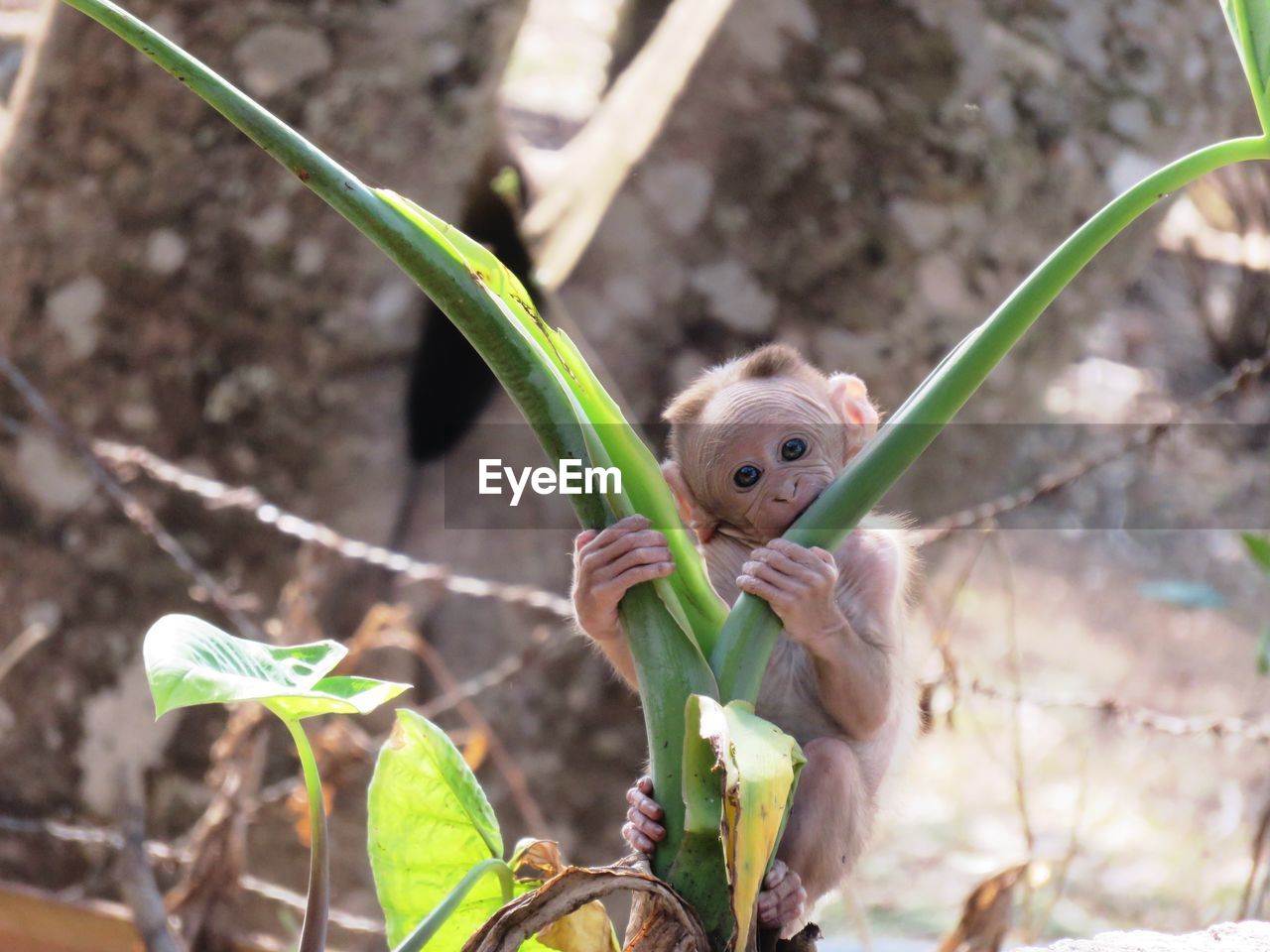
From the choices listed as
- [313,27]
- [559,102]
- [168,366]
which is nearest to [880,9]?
[313,27]

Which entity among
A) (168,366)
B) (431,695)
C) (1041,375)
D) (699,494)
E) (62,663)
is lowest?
(62,663)

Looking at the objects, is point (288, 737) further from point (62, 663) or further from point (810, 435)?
point (810, 435)

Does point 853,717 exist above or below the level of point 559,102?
below

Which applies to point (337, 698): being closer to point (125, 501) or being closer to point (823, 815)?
point (823, 815)

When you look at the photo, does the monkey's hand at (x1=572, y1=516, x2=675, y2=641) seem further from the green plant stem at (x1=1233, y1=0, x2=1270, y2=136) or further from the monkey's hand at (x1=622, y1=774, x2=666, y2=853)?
the green plant stem at (x1=1233, y1=0, x2=1270, y2=136)

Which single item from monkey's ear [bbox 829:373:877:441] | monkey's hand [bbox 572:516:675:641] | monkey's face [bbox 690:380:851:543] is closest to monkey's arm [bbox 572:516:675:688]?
monkey's hand [bbox 572:516:675:641]

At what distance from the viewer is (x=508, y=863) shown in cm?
80

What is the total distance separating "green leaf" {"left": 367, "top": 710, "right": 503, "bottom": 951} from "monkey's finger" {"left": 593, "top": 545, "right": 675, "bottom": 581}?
170mm

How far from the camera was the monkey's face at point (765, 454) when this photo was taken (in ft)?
3.27

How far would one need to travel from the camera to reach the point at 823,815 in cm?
95

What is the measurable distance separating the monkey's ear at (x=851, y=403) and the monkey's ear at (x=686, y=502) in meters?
0.14

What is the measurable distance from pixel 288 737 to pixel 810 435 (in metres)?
1.43

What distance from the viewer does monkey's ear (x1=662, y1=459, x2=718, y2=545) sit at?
110 centimetres

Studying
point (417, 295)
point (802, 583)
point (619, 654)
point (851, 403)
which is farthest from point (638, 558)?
point (417, 295)
